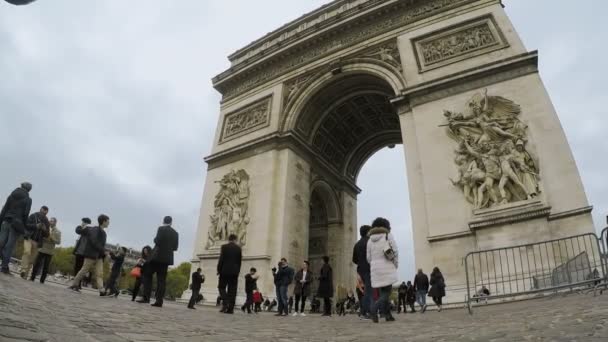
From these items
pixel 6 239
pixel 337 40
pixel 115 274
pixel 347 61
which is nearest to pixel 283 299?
A: pixel 115 274

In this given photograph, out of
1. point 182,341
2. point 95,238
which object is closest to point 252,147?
point 95,238

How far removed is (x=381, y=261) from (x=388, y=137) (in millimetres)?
15125

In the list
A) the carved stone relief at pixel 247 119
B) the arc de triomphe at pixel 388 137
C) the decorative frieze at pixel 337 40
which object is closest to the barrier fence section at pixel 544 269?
the arc de triomphe at pixel 388 137

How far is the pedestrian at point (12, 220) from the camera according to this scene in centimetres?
652

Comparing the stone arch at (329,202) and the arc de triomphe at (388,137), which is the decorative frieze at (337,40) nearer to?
the arc de triomphe at (388,137)

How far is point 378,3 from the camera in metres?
14.4

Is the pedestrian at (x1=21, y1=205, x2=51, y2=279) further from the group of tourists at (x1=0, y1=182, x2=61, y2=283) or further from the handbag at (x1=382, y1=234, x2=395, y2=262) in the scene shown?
the handbag at (x1=382, y1=234, x2=395, y2=262)

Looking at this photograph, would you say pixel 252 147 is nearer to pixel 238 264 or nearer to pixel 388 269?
pixel 238 264

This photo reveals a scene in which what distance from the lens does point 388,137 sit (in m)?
19.2

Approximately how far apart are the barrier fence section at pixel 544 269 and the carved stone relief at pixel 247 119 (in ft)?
34.7

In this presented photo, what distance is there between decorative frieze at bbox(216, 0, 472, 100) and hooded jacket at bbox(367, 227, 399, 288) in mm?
11407

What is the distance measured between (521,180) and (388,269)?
647cm

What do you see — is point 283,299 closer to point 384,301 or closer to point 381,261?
point 384,301

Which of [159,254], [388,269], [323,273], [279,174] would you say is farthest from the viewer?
[279,174]
